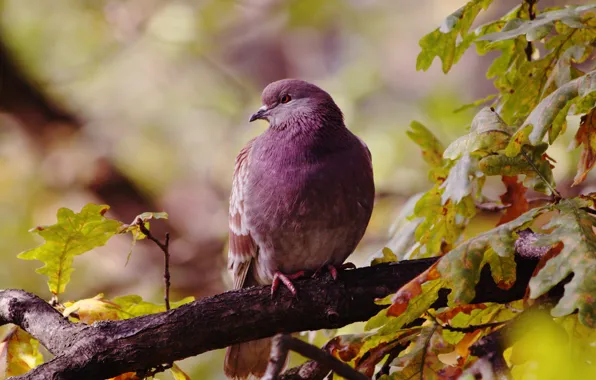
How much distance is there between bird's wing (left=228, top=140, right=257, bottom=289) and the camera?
3.25 metres

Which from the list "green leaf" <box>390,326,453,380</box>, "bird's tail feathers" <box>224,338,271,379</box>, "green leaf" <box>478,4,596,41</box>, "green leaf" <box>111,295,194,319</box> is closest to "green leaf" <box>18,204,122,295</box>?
"green leaf" <box>111,295,194,319</box>

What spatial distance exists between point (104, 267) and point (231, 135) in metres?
1.61

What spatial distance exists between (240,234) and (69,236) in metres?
0.87

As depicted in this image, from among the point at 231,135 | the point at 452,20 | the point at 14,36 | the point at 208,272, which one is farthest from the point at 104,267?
the point at 452,20

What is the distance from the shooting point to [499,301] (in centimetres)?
223

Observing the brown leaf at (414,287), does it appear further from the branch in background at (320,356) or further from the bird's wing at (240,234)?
the bird's wing at (240,234)

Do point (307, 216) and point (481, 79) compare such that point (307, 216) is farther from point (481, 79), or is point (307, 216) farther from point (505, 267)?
point (481, 79)

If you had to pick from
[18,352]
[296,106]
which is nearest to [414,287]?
[18,352]

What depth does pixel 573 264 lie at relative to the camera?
63.8 inches

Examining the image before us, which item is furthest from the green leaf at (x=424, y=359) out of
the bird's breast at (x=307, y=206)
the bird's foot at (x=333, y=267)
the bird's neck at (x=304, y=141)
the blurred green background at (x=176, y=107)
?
the blurred green background at (x=176, y=107)

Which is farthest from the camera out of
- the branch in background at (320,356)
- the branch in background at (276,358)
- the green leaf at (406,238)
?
the green leaf at (406,238)

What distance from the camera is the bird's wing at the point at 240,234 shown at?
10.7ft

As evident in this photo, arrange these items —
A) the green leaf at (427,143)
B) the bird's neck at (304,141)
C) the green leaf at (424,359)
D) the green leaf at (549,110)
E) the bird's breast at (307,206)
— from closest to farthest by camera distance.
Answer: the green leaf at (549,110) → the green leaf at (424,359) → the green leaf at (427,143) → the bird's breast at (307,206) → the bird's neck at (304,141)

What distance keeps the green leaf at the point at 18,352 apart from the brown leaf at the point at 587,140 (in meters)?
1.81
